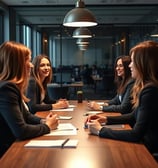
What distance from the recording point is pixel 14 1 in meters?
8.26

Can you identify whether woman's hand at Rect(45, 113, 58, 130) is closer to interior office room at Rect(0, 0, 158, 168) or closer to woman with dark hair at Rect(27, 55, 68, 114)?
interior office room at Rect(0, 0, 158, 168)

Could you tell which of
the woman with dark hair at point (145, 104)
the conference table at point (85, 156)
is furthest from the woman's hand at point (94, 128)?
the conference table at point (85, 156)

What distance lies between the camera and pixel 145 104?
7.40 feet

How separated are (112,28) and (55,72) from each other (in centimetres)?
211

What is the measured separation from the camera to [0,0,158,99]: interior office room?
28.9 feet

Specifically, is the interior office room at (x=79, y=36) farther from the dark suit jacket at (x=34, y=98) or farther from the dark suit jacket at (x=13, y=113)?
the dark suit jacket at (x=13, y=113)

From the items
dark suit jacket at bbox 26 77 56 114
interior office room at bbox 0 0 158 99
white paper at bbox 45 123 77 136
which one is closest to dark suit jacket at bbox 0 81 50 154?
white paper at bbox 45 123 77 136

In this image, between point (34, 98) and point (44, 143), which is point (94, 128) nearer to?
point (44, 143)

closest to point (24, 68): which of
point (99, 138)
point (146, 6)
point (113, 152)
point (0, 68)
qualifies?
point (0, 68)

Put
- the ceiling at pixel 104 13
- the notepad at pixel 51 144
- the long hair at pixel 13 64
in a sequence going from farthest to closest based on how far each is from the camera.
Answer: the ceiling at pixel 104 13
the long hair at pixel 13 64
the notepad at pixel 51 144

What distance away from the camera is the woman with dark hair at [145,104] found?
2.24 metres

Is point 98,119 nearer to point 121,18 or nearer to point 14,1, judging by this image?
point 14,1

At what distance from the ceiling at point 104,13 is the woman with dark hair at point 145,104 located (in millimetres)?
6168

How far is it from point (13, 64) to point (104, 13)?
717 centimetres
